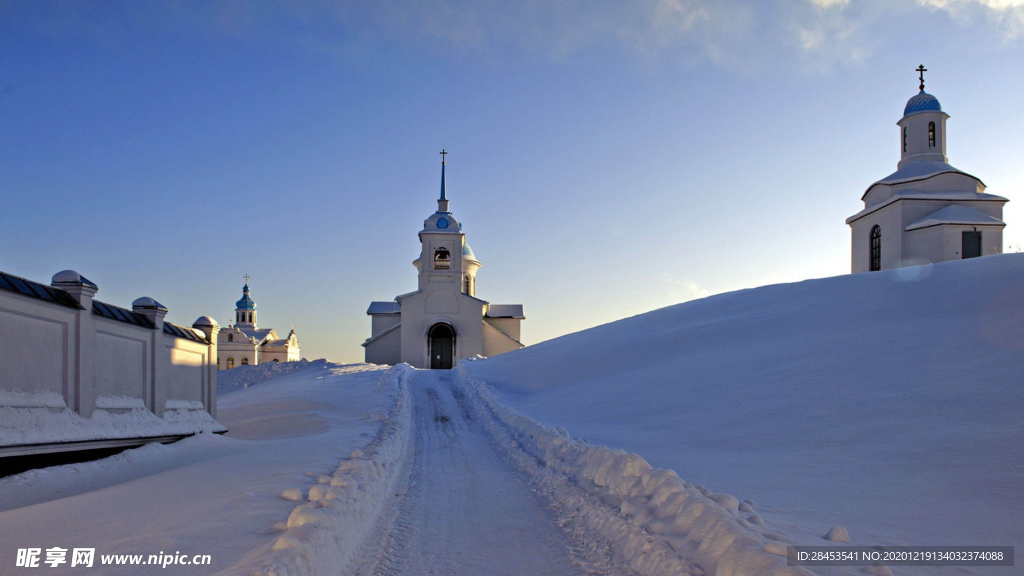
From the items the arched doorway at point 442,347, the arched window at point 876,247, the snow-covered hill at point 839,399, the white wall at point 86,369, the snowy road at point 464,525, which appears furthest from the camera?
the arched doorway at point 442,347

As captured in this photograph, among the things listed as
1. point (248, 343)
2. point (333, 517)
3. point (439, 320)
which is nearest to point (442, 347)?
point (439, 320)

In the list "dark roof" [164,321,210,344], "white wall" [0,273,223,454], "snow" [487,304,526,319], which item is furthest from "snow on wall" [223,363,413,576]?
"snow" [487,304,526,319]

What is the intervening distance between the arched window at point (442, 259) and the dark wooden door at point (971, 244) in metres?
29.0

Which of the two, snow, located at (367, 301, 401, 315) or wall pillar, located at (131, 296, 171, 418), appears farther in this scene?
snow, located at (367, 301, 401, 315)

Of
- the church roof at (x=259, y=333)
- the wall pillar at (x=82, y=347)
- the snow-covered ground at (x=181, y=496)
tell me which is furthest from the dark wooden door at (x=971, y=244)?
the church roof at (x=259, y=333)

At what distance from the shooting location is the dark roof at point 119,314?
995 cm

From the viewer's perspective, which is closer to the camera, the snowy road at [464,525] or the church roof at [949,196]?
the snowy road at [464,525]

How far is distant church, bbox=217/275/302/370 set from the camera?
67.2 m

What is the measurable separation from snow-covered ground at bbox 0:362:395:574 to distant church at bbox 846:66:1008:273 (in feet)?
98.1

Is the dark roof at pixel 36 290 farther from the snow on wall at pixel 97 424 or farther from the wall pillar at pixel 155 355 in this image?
the wall pillar at pixel 155 355

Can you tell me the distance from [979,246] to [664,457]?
3007 cm

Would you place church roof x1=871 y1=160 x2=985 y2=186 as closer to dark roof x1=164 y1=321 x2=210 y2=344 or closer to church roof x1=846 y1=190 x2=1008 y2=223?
church roof x1=846 y1=190 x2=1008 y2=223

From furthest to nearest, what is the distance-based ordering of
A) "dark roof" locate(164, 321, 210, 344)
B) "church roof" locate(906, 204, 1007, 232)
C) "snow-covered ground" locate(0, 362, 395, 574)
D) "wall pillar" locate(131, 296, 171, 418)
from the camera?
"church roof" locate(906, 204, 1007, 232), "dark roof" locate(164, 321, 210, 344), "wall pillar" locate(131, 296, 171, 418), "snow-covered ground" locate(0, 362, 395, 574)

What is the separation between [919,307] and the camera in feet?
53.6
